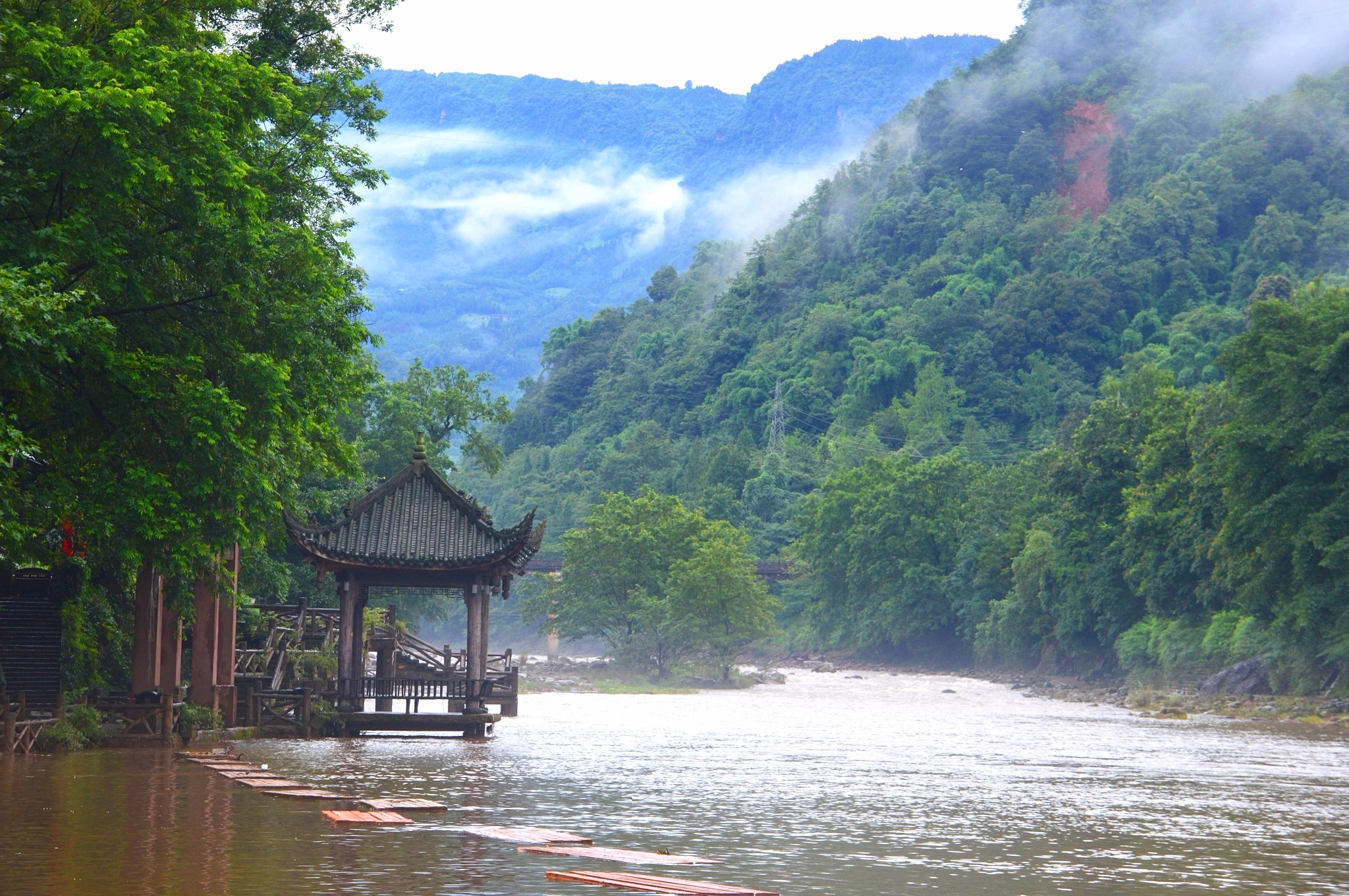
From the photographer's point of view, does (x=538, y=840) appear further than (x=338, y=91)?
No

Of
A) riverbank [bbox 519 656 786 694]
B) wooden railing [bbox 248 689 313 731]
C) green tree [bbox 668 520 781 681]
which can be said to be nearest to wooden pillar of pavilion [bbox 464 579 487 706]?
wooden railing [bbox 248 689 313 731]

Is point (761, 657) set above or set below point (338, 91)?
below

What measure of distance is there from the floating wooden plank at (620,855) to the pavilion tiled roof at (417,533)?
70.4ft

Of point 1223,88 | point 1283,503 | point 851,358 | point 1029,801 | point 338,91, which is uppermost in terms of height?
point 1223,88

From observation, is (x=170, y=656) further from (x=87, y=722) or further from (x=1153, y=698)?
(x=1153, y=698)

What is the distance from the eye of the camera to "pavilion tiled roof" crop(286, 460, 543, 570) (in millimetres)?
37625

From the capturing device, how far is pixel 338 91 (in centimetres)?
3331

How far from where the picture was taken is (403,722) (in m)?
37.7

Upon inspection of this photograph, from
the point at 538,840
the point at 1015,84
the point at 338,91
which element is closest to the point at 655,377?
the point at 1015,84

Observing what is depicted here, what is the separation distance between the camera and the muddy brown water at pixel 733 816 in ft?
47.3

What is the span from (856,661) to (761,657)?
10580 mm

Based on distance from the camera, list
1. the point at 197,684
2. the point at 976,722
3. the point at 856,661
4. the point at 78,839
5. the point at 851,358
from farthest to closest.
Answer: the point at 851,358 → the point at 856,661 → the point at 976,722 → the point at 197,684 → the point at 78,839

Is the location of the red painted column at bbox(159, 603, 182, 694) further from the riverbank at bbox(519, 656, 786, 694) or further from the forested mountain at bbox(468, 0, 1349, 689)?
the riverbank at bbox(519, 656, 786, 694)

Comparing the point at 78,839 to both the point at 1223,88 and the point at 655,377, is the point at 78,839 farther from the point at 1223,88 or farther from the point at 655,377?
the point at 1223,88
